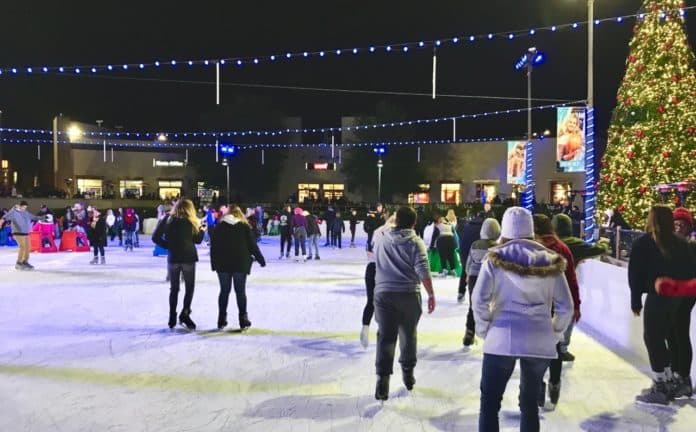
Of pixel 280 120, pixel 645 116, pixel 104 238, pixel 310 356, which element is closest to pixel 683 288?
pixel 310 356

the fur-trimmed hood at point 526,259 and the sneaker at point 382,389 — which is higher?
the fur-trimmed hood at point 526,259

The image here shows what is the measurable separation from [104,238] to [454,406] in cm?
1271

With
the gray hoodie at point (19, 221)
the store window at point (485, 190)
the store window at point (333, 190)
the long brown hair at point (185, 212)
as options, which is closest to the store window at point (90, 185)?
the store window at point (333, 190)

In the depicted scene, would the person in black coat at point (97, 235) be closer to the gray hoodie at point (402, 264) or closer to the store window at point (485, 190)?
the gray hoodie at point (402, 264)

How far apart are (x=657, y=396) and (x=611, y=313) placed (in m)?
2.45

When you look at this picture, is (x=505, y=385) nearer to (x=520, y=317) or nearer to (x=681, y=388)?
(x=520, y=317)

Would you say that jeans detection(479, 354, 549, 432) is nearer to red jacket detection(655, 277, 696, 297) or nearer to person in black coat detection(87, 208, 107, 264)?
red jacket detection(655, 277, 696, 297)

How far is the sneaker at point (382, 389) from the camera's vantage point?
464cm

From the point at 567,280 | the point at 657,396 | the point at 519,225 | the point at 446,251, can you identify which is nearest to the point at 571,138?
the point at 446,251

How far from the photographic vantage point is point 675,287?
4.53 metres

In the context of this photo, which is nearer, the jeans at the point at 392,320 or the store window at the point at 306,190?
the jeans at the point at 392,320

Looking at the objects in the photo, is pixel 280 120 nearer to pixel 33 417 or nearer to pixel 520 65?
pixel 520 65

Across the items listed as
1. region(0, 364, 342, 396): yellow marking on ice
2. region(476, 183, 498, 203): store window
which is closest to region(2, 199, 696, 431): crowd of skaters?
region(0, 364, 342, 396): yellow marking on ice

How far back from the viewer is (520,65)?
58.7ft
